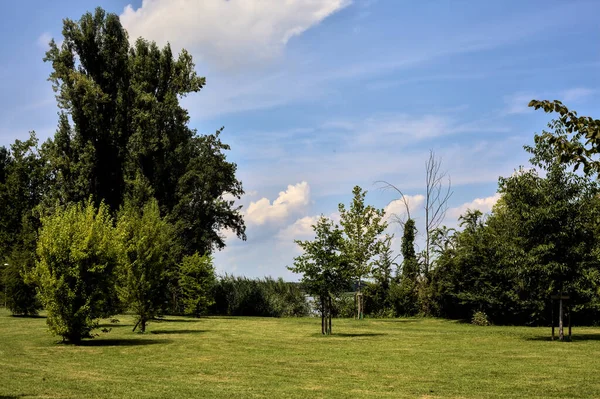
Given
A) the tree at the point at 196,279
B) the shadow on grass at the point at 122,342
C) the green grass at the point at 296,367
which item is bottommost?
the shadow on grass at the point at 122,342

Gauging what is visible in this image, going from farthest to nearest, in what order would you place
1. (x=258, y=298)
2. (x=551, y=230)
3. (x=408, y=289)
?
(x=258, y=298)
(x=408, y=289)
(x=551, y=230)

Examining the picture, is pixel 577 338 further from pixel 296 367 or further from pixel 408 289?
pixel 408 289

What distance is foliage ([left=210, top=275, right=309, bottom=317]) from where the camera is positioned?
49125 mm

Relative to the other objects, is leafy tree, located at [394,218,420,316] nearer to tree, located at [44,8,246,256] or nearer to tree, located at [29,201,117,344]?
tree, located at [44,8,246,256]

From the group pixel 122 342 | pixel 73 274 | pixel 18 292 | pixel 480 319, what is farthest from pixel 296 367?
pixel 18 292

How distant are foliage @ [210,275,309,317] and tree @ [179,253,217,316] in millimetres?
7728

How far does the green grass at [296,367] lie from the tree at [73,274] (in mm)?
1039

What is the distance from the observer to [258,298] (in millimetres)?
49531

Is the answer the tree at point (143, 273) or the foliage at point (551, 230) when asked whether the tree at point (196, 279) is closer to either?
the tree at point (143, 273)

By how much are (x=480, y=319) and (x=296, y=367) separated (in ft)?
75.8

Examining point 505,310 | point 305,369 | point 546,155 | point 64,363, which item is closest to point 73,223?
point 64,363

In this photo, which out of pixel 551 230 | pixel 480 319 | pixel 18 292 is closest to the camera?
pixel 551 230

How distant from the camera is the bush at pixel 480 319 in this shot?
35938 mm

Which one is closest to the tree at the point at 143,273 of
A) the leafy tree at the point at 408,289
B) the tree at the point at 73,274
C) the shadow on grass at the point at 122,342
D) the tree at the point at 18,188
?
the shadow on grass at the point at 122,342
